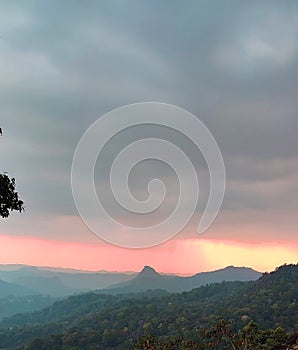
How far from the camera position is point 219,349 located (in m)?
123

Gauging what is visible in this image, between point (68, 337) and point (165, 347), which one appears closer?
point (165, 347)

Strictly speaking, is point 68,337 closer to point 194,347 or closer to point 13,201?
point 194,347

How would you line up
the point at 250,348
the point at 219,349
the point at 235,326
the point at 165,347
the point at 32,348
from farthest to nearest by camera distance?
1. the point at 32,348
2. the point at 235,326
3. the point at 219,349
4. the point at 250,348
5. the point at 165,347

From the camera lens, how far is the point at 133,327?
194 meters

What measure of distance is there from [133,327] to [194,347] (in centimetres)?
16196

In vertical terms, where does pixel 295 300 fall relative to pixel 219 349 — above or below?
above

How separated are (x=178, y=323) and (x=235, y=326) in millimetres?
31379

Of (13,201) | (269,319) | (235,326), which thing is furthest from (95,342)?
(13,201)

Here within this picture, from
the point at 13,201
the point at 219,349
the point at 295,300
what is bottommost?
the point at 219,349

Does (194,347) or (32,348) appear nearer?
(194,347)

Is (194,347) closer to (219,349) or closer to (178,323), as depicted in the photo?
(219,349)

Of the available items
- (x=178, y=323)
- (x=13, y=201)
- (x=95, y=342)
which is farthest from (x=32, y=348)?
(x=13, y=201)

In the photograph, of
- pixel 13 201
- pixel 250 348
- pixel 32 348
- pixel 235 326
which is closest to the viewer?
pixel 13 201

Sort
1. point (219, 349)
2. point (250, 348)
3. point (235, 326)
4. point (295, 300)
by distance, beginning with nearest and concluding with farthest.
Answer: point (250, 348) < point (219, 349) < point (235, 326) < point (295, 300)
